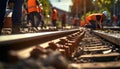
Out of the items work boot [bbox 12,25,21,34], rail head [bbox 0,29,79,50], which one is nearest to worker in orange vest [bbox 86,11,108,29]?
work boot [bbox 12,25,21,34]


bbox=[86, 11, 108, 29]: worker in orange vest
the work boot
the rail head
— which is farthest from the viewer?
bbox=[86, 11, 108, 29]: worker in orange vest

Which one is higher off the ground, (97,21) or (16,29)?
(16,29)

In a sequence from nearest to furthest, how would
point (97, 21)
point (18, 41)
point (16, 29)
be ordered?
point (18, 41) < point (16, 29) < point (97, 21)

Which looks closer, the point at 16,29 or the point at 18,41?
the point at 18,41

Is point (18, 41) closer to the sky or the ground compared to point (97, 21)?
closer to the sky

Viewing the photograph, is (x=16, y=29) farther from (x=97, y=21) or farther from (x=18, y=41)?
(x=97, y=21)

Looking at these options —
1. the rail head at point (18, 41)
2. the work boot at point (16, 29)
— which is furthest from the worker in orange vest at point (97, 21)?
the rail head at point (18, 41)

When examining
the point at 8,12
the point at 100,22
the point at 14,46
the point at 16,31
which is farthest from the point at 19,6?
the point at 100,22

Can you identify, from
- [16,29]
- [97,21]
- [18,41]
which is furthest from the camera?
[97,21]

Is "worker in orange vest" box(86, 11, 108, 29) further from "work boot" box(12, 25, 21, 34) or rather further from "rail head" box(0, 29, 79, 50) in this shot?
"rail head" box(0, 29, 79, 50)

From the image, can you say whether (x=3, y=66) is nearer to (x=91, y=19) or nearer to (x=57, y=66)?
(x=57, y=66)

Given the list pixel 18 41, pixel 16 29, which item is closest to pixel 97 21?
pixel 16 29

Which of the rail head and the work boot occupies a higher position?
the rail head

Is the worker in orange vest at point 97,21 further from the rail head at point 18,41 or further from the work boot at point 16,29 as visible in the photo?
the rail head at point 18,41
